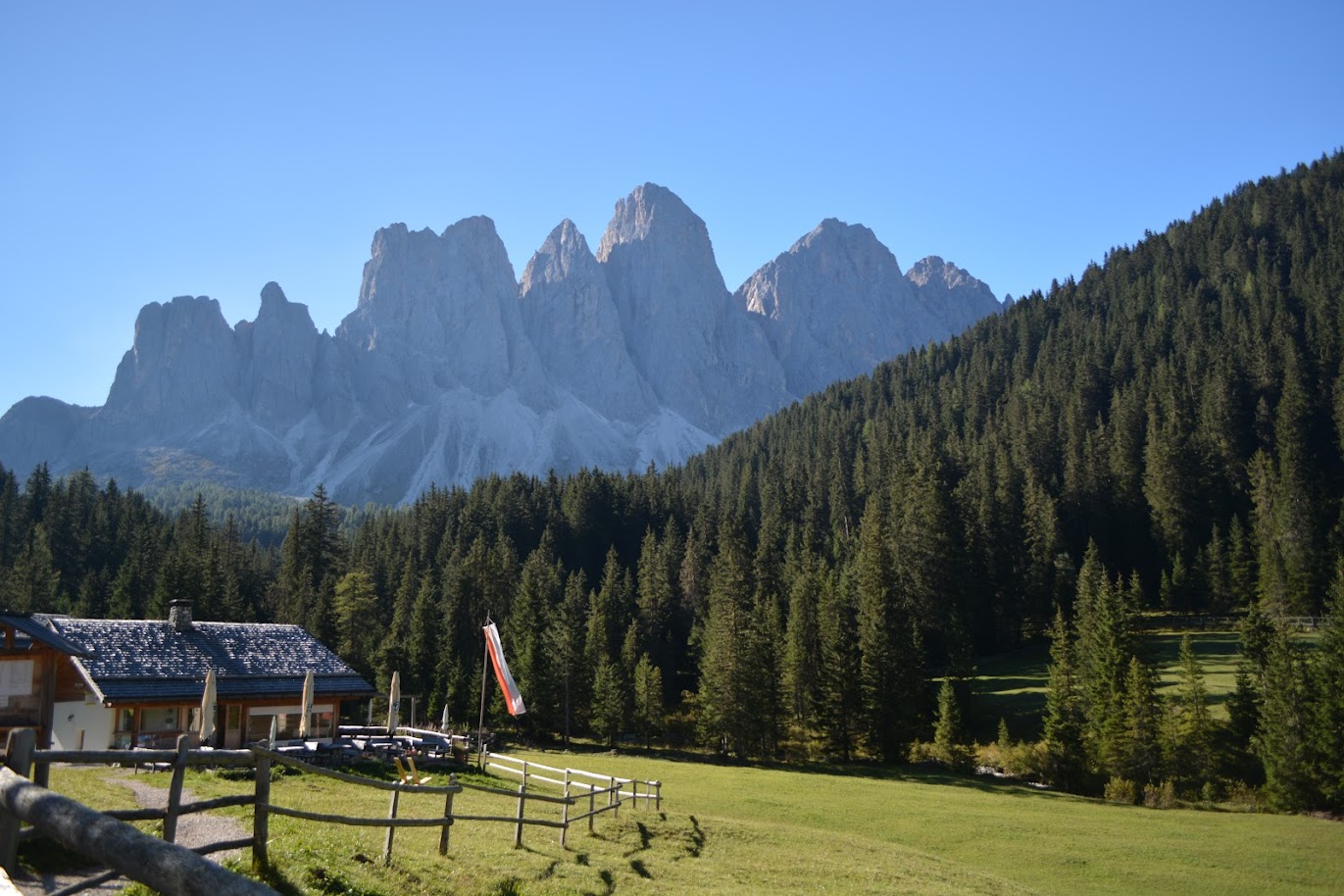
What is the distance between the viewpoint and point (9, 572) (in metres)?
94.6

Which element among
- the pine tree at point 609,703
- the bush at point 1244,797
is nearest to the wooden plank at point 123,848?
the bush at point 1244,797

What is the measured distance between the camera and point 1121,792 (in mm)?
46375

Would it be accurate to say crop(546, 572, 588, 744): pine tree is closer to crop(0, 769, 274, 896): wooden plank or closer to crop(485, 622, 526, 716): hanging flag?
crop(485, 622, 526, 716): hanging flag

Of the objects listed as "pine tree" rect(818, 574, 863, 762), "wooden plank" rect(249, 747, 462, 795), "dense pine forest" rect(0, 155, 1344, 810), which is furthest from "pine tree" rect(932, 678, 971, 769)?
"wooden plank" rect(249, 747, 462, 795)

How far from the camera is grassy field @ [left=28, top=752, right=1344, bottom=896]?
15.6 m

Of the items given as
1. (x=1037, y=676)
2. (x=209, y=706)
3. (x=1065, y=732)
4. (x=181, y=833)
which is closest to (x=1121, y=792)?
(x=1065, y=732)

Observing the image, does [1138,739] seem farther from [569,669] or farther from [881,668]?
[569,669]

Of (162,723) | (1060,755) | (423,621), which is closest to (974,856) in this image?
(1060,755)

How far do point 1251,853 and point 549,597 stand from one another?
70.4 m

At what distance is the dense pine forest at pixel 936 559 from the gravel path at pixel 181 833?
45.9m

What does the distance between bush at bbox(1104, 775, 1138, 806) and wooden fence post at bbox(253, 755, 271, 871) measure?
156 ft

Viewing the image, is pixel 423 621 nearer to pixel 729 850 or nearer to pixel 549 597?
pixel 549 597

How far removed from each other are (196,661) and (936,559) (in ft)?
221

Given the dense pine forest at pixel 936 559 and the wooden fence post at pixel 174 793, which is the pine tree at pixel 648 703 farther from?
the wooden fence post at pixel 174 793
